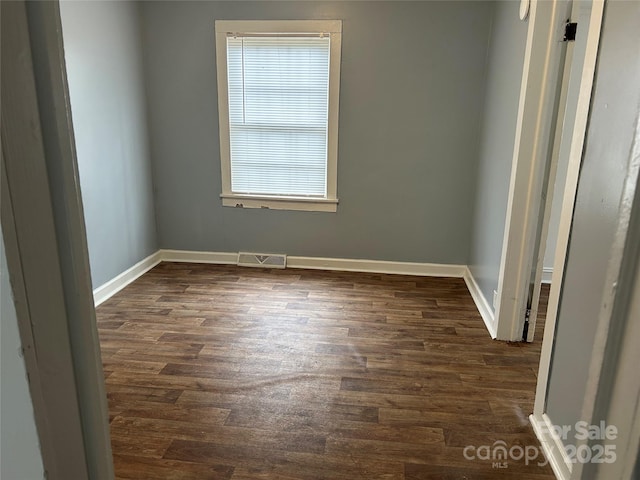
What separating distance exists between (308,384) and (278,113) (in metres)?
2.40

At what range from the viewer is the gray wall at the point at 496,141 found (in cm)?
274

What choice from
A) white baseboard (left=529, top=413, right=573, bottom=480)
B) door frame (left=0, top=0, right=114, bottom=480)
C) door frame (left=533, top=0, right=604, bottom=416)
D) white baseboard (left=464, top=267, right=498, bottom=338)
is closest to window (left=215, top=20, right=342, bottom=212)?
white baseboard (left=464, top=267, right=498, bottom=338)

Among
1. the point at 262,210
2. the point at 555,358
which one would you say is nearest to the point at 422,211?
the point at 262,210

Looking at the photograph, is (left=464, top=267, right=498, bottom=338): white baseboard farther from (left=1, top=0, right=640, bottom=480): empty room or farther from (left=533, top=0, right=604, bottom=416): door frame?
(left=533, top=0, right=604, bottom=416): door frame

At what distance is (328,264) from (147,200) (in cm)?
172

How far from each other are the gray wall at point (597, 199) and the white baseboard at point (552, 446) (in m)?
0.09

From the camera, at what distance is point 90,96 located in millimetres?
3146

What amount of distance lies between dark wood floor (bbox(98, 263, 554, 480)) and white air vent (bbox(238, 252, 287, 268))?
51cm

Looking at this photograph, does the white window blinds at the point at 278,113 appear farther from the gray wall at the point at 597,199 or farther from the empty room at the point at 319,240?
the gray wall at the point at 597,199

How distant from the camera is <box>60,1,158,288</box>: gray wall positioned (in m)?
3.03

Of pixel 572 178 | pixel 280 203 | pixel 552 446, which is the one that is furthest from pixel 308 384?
pixel 280 203

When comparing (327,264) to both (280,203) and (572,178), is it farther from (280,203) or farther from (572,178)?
(572,178)

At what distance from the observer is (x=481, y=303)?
3250 mm

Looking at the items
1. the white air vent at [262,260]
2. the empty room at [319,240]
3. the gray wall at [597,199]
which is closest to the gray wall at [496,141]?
the empty room at [319,240]
